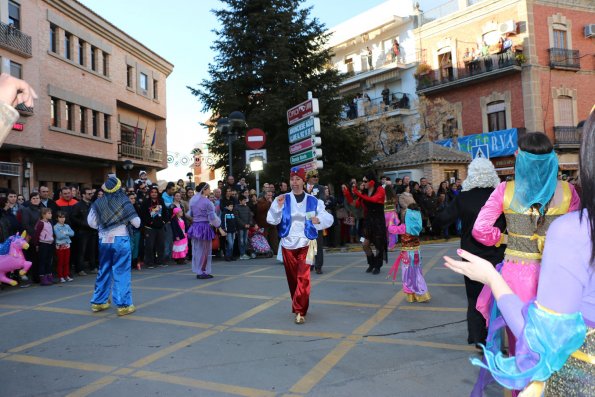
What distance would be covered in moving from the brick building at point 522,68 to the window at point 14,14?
79.2 feet

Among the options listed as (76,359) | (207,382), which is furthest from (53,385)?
(207,382)

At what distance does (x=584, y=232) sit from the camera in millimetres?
1538

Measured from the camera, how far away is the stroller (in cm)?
1338

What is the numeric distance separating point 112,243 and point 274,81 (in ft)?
47.6

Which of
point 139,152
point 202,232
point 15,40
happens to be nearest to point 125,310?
point 202,232

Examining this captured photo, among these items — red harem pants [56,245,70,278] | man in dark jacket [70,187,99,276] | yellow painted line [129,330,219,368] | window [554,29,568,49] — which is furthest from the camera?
window [554,29,568,49]

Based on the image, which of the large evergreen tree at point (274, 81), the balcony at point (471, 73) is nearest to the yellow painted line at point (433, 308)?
the large evergreen tree at point (274, 81)

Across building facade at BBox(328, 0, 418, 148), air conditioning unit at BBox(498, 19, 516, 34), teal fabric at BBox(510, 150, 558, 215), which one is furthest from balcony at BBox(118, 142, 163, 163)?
teal fabric at BBox(510, 150, 558, 215)

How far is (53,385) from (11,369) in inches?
30.0

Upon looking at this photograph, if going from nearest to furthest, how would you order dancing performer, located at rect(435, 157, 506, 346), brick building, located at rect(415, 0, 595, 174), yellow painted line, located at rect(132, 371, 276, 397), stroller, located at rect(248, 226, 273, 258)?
yellow painted line, located at rect(132, 371, 276, 397) < dancing performer, located at rect(435, 157, 506, 346) < stroller, located at rect(248, 226, 273, 258) < brick building, located at rect(415, 0, 595, 174)

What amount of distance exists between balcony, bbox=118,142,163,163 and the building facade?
44.8 ft

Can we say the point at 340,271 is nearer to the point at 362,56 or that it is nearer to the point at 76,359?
the point at 76,359

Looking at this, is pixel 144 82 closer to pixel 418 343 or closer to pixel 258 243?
pixel 258 243

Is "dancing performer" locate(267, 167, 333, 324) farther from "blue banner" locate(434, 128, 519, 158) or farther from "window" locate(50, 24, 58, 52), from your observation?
"blue banner" locate(434, 128, 519, 158)
